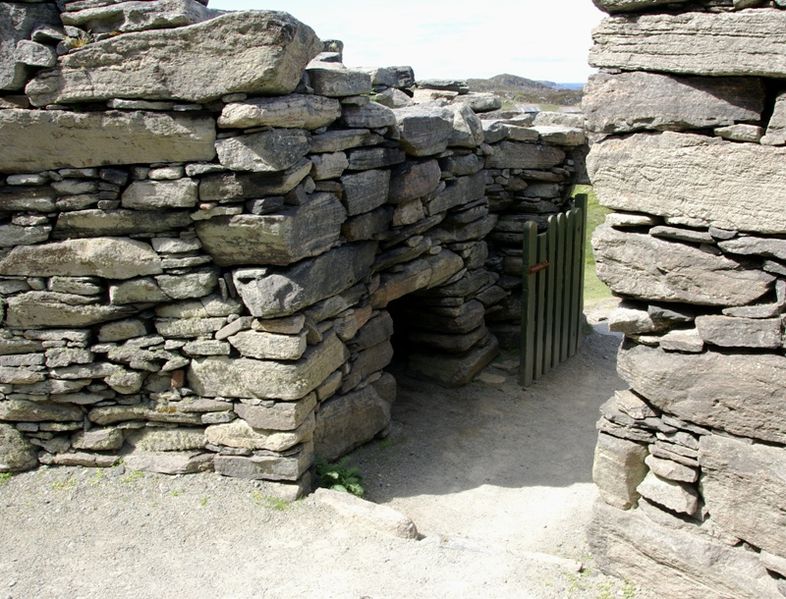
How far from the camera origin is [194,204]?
5.87m

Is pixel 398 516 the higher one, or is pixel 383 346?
pixel 383 346

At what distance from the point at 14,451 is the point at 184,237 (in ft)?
7.52

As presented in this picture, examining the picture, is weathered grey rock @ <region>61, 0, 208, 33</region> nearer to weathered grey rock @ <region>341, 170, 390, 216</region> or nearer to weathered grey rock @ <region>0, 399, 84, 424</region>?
weathered grey rock @ <region>341, 170, 390, 216</region>

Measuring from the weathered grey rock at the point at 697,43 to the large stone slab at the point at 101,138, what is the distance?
2.86 m

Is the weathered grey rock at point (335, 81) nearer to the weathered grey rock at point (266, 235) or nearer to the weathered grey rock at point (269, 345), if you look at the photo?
the weathered grey rock at point (266, 235)

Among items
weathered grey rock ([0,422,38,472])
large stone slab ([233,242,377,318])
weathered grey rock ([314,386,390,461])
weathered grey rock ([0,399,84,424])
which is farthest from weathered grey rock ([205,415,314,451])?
weathered grey rock ([0,422,38,472])

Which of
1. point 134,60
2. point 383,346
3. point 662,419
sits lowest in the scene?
point 383,346

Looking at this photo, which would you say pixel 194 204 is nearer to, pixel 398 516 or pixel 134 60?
pixel 134 60

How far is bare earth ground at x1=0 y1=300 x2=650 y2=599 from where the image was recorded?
514 cm

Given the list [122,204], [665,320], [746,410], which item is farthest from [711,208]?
[122,204]

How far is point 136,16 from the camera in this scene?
5.46m

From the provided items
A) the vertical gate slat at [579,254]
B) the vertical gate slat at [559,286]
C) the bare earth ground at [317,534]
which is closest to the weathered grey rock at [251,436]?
the bare earth ground at [317,534]

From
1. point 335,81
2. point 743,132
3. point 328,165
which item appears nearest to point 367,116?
point 335,81

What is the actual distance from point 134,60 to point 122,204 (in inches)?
43.0
